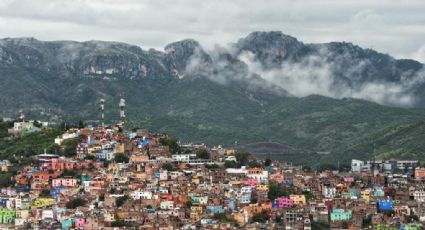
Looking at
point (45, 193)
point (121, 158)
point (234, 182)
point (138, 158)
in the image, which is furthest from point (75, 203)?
point (121, 158)

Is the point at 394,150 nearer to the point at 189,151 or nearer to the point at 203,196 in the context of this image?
the point at 189,151

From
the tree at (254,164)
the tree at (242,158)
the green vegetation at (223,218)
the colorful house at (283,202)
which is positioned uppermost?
the tree at (242,158)

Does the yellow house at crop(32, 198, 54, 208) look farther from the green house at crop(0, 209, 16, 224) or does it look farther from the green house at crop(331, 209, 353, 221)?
the green house at crop(331, 209, 353, 221)

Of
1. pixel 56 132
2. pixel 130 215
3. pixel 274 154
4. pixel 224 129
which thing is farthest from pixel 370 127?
pixel 130 215

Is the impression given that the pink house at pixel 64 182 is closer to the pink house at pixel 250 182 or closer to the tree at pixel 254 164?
the pink house at pixel 250 182

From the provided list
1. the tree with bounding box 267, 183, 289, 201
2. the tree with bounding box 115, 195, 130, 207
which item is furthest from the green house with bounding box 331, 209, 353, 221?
the tree with bounding box 115, 195, 130, 207

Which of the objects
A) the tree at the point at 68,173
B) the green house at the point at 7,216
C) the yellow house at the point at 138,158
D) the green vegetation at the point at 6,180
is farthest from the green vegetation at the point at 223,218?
the green vegetation at the point at 6,180

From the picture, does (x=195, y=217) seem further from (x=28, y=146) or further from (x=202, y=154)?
(x=28, y=146)

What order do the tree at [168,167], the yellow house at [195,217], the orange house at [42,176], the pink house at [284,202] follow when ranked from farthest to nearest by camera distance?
1. the tree at [168,167]
2. the orange house at [42,176]
3. the pink house at [284,202]
4. the yellow house at [195,217]
